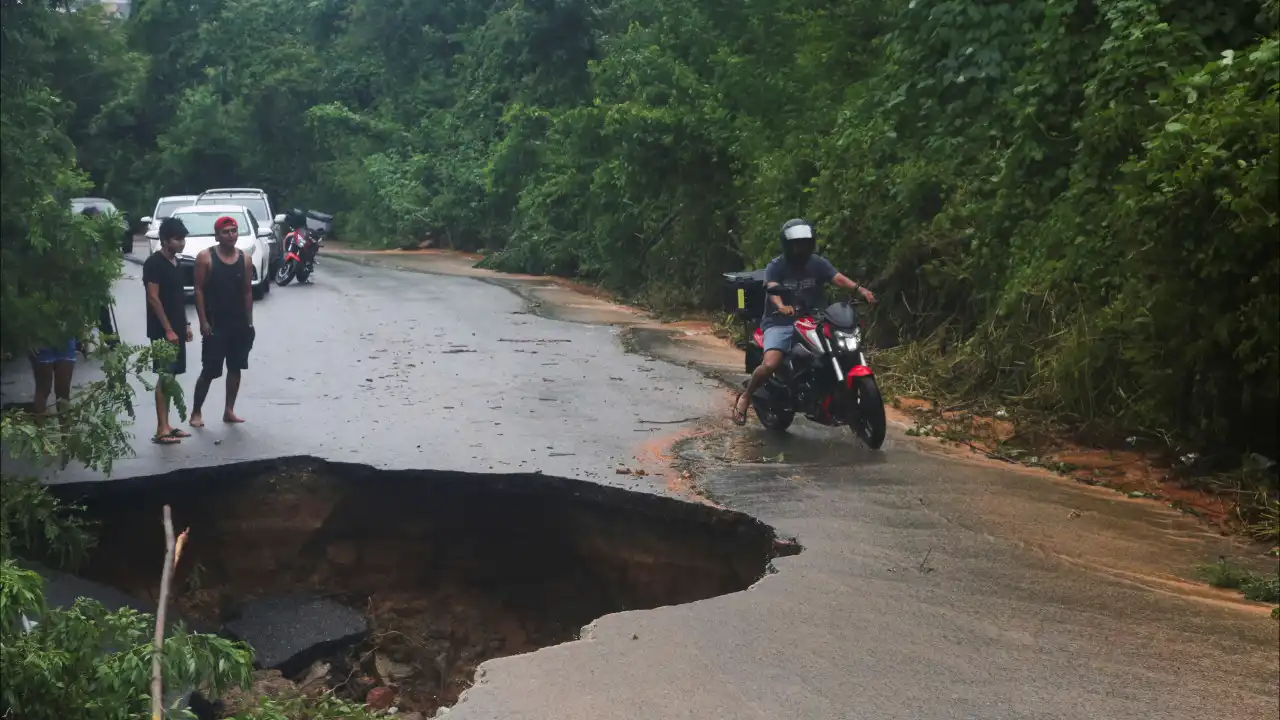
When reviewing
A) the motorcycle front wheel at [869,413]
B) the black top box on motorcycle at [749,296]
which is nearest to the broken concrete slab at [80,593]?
the motorcycle front wheel at [869,413]

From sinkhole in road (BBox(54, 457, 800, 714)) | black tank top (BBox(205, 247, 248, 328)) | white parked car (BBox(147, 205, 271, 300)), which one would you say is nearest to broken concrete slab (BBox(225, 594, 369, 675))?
sinkhole in road (BBox(54, 457, 800, 714))

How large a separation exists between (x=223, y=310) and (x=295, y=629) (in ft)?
11.5

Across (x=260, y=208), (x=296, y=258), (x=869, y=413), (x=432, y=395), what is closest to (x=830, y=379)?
(x=869, y=413)

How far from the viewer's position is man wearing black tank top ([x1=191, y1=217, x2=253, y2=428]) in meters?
10.3

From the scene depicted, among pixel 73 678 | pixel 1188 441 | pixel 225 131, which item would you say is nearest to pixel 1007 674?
pixel 73 678

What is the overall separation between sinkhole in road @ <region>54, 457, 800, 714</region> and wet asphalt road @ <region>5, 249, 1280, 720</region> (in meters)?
0.31

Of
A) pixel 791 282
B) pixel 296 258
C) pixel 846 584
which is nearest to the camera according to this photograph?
pixel 846 584

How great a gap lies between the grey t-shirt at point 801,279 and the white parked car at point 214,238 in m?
12.7

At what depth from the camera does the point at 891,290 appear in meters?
14.4

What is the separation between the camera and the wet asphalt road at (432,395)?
9.29 m

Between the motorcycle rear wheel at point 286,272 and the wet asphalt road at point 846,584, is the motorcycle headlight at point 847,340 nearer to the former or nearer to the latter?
the wet asphalt road at point 846,584

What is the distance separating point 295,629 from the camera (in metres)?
7.84

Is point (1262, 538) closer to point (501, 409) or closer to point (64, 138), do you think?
point (501, 409)

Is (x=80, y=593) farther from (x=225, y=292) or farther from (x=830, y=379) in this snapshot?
(x=830, y=379)
